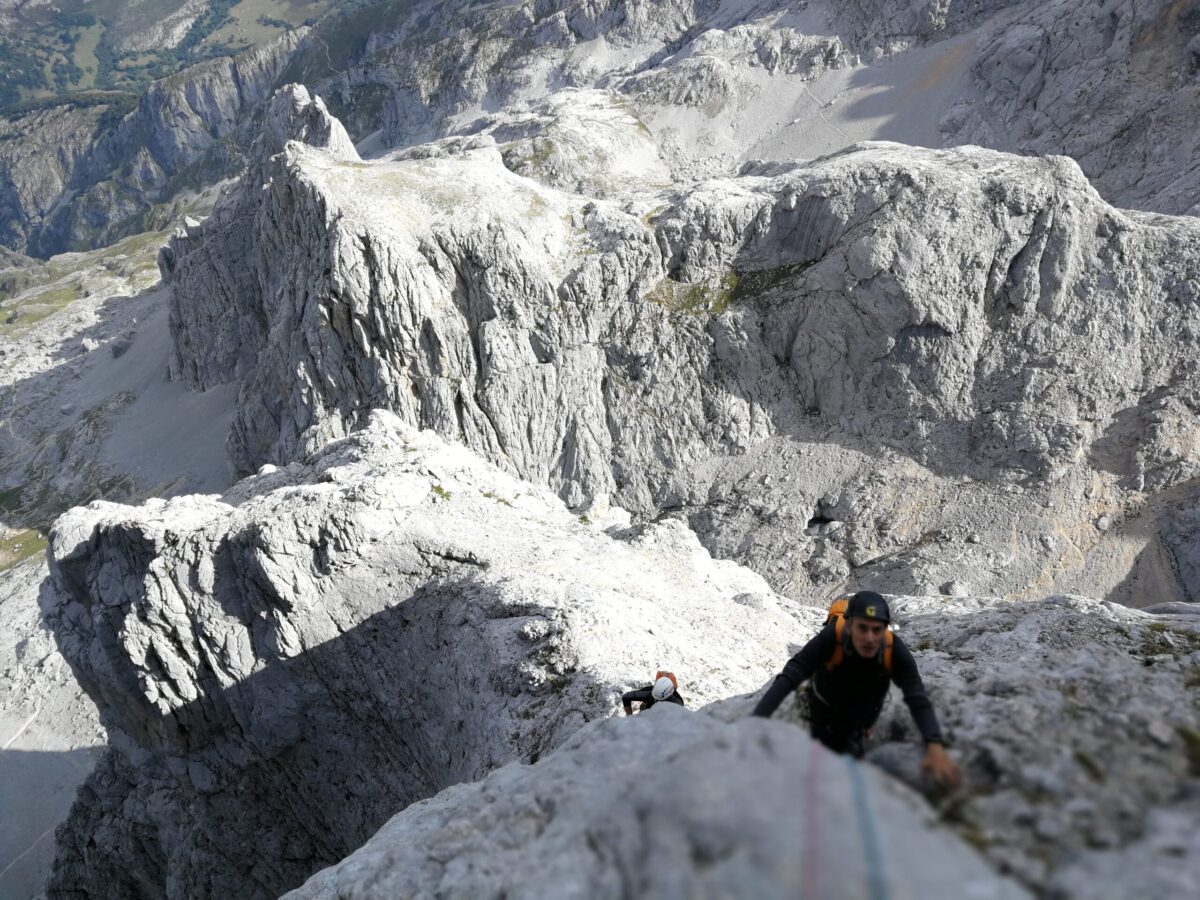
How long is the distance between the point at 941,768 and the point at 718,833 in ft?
7.18

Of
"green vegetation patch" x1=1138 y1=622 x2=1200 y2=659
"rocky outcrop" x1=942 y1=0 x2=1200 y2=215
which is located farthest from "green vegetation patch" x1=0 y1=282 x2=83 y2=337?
"rocky outcrop" x1=942 y1=0 x2=1200 y2=215

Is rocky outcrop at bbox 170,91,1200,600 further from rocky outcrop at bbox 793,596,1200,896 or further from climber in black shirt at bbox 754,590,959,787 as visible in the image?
climber in black shirt at bbox 754,590,959,787

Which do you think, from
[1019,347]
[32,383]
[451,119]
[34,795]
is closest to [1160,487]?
[1019,347]

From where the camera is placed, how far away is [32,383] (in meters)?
94.1

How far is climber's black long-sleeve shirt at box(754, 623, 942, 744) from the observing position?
258 inches

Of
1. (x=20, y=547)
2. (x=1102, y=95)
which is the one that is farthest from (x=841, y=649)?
(x=1102, y=95)

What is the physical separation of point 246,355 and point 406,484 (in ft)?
204

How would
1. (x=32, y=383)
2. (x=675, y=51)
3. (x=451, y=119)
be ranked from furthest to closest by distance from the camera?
(x=451, y=119)
(x=675, y=51)
(x=32, y=383)

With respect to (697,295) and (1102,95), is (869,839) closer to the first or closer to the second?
(697,295)

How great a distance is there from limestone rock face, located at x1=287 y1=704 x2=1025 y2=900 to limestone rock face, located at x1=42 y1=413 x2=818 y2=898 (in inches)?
294

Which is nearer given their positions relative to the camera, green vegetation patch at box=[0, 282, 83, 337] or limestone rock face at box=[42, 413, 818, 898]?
limestone rock face at box=[42, 413, 818, 898]

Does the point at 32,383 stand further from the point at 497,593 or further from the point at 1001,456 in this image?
the point at 1001,456

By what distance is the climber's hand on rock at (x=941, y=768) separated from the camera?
16.9 ft

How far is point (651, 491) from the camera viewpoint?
165 ft
